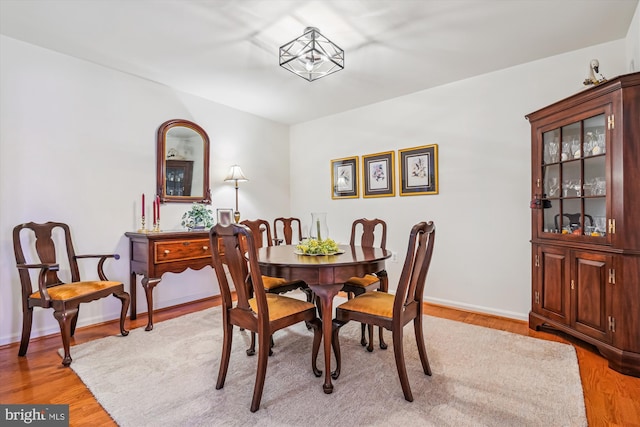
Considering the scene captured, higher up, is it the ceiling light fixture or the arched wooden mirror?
the ceiling light fixture

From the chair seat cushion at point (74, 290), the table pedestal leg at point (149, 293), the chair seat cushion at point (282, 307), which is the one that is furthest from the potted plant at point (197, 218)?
the chair seat cushion at point (282, 307)

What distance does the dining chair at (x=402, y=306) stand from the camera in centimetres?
175

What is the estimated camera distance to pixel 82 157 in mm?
2904

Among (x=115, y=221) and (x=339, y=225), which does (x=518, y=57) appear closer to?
(x=339, y=225)

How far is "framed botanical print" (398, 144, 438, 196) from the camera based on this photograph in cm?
360

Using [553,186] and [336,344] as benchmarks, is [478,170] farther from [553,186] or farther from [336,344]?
[336,344]

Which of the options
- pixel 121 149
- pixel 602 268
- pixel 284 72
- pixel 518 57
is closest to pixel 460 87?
pixel 518 57

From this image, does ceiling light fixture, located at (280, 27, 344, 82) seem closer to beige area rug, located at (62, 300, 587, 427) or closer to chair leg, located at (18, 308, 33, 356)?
beige area rug, located at (62, 300, 587, 427)

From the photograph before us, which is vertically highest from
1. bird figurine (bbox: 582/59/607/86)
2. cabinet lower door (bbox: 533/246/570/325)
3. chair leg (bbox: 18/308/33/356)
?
bird figurine (bbox: 582/59/607/86)

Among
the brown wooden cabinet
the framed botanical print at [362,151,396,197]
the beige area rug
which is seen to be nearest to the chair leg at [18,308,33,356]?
the beige area rug

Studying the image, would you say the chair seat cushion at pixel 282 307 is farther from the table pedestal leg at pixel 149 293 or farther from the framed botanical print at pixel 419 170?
the framed botanical print at pixel 419 170

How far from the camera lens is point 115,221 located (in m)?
3.11

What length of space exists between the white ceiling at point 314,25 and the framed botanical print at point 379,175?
3.13 feet

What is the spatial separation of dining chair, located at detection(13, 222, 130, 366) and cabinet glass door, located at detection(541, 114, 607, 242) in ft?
12.0
